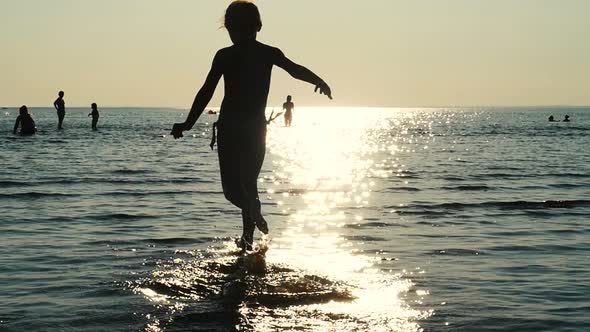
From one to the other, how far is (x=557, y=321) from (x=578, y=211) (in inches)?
261

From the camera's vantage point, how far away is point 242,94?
23.0 feet

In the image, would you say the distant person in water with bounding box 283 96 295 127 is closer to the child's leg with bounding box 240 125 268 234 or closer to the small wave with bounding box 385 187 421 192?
the small wave with bounding box 385 187 421 192

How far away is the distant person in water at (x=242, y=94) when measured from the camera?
22.8 ft

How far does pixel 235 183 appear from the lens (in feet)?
23.4

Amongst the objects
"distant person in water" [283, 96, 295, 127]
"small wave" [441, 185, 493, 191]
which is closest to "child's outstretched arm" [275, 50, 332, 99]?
"small wave" [441, 185, 493, 191]

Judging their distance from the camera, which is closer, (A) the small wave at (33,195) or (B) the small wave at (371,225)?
(B) the small wave at (371,225)

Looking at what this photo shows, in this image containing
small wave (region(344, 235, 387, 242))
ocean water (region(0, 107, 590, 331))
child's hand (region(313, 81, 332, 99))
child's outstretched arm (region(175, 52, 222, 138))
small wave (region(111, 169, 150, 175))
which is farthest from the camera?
small wave (region(111, 169, 150, 175))

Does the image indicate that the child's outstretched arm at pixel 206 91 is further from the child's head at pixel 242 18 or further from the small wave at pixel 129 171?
the small wave at pixel 129 171

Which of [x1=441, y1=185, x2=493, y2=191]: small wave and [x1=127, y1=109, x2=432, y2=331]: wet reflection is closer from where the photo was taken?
[x1=127, y1=109, x2=432, y2=331]: wet reflection

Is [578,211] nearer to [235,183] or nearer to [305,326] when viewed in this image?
[235,183]

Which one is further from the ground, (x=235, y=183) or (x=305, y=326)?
(x=235, y=183)

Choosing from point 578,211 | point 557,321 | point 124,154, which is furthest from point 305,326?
point 124,154

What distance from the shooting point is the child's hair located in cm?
693

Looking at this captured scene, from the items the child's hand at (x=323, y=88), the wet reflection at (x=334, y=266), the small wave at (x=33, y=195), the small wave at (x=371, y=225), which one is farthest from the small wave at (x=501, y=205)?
the small wave at (x=33, y=195)
